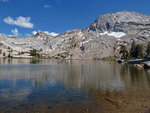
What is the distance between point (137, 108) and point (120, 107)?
202 centimetres

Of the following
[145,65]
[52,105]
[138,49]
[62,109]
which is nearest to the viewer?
[62,109]

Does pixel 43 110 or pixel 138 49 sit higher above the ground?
pixel 138 49

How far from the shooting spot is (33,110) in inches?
622

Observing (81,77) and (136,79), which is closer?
(136,79)

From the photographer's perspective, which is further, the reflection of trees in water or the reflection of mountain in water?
the reflection of trees in water

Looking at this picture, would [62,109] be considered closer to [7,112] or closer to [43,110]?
[43,110]

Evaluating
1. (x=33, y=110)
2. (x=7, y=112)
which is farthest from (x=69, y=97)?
(x=7, y=112)

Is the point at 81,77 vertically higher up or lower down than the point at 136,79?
higher up

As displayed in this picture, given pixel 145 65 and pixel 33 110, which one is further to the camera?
pixel 145 65

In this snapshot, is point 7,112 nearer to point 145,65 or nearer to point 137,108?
point 137,108

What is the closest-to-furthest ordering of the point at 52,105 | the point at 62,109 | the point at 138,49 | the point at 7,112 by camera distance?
the point at 7,112 < the point at 62,109 < the point at 52,105 < the point at 138,49

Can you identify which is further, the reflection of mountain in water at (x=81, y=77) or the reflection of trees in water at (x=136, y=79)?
the reflection of trees in water at (x=136, y=79)

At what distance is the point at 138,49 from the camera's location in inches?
6294

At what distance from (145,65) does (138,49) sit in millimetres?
90086
